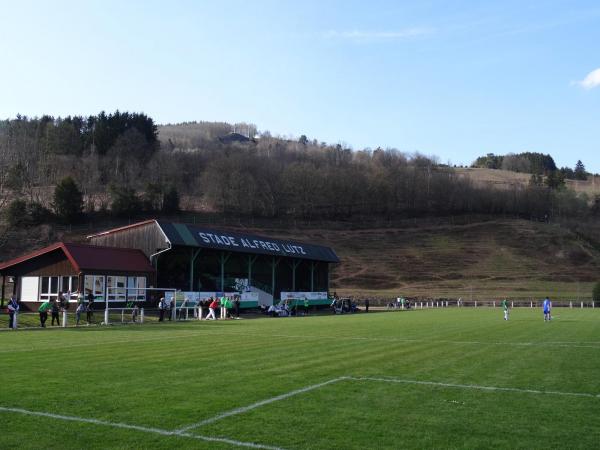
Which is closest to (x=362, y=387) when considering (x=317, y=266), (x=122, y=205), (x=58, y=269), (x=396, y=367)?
(x=396, y=367)

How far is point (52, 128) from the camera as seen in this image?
115938mm

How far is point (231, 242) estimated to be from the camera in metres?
47.1

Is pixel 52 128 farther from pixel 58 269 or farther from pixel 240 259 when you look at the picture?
pixel 58 269

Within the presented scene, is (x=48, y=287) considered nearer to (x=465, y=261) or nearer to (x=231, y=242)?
(x=231, y=242)

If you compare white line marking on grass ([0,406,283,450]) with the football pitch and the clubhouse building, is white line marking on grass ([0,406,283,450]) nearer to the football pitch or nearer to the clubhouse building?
the football pitch

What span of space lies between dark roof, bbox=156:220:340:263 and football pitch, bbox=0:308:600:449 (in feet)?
83.8

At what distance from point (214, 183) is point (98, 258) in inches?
3226

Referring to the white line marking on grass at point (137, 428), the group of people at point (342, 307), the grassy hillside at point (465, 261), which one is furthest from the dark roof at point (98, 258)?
the grassy hillside at point (465, 261)

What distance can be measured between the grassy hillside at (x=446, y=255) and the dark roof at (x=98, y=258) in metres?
42.8

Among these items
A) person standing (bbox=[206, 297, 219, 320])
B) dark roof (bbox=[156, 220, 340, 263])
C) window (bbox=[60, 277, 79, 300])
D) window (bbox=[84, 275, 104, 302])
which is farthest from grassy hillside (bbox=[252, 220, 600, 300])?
window (bbox=[60, 277, 79, 300])

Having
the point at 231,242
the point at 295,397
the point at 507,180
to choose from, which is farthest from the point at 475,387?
the point at 507,180

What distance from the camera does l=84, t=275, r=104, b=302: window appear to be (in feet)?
122

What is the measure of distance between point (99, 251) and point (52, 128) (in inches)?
3445

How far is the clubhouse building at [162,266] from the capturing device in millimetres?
37469
